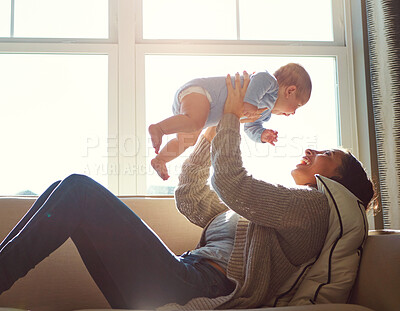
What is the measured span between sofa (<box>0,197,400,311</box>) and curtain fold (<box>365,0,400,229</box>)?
87 cm

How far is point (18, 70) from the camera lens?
2.65m

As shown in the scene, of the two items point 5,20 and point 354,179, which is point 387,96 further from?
point 5,20

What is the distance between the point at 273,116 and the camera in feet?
9.04

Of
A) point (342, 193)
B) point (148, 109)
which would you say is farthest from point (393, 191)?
point (148, 109)

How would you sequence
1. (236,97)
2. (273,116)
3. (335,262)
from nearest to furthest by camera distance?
(335,262)
(236,97)
(273,116)

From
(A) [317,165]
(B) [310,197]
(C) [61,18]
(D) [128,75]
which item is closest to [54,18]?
(C) [61,18]

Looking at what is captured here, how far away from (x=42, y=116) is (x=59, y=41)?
0.40 metres

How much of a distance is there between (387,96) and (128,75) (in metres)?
1.32

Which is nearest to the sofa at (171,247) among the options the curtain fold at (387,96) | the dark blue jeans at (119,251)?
the dark blue jeans at (119,251)

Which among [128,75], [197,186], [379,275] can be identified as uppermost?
[128,75]

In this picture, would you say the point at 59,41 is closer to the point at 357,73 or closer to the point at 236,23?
the point at 236,23

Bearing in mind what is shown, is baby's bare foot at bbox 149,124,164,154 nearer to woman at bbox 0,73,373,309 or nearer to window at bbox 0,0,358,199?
woman at bbox 0,73,373,309

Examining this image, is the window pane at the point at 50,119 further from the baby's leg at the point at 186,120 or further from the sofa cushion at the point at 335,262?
the sofa cushion at the point at 335,262

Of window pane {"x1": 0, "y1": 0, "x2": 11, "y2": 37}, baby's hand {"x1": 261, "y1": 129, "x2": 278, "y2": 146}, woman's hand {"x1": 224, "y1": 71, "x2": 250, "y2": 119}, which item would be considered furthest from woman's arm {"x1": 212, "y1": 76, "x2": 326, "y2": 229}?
window pane {"x1": 0, "y1": 0, "x2": 11, "y2": 37}
